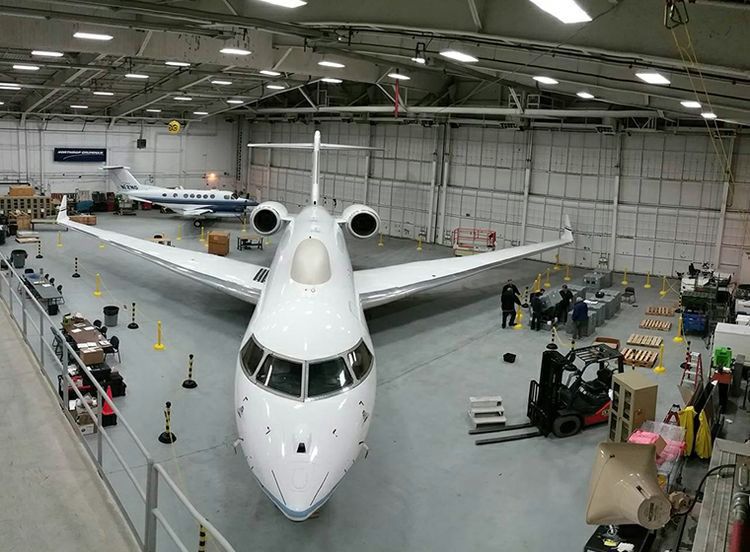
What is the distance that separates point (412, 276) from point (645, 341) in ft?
22.5

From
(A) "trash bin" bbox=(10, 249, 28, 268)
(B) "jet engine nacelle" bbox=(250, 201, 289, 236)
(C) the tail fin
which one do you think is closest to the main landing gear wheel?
(B) "jet engine nacelle" bbox=(250, 201, 289, 236)

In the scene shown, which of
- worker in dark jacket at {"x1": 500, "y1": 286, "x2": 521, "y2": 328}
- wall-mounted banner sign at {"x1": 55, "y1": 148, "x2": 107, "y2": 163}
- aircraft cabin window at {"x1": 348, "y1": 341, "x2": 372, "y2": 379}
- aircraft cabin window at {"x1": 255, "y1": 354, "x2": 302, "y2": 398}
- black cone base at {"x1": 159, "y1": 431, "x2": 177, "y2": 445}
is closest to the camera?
aircraft cabin window at {"x1": 255, "y1": 354, "x2": 302, "y2": 398}

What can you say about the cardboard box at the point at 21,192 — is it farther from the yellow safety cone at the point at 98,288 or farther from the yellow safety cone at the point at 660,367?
the yellow safety cone at the point at 660,367

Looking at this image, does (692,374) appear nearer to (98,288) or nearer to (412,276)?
(412,276)

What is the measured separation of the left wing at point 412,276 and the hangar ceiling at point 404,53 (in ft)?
19.3

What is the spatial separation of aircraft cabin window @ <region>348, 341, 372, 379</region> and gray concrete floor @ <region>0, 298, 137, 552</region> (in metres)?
4.03

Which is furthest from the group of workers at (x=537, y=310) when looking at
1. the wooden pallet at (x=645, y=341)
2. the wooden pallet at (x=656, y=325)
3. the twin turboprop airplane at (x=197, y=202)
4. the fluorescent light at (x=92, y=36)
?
the twin turboprop airplane at (x=197, y=202)

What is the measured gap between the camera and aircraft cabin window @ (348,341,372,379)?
9.52 meters

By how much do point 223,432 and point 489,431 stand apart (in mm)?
4983

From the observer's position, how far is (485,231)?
3228cm

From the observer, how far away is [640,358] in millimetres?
16656

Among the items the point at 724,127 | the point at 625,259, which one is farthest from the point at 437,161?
the point at 724,127

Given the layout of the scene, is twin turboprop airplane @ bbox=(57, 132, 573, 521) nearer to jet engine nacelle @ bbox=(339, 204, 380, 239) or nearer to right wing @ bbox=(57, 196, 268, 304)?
right wing @ bbox=(57, 196, 268, 304)

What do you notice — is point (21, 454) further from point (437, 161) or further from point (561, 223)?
point (437, 161)
